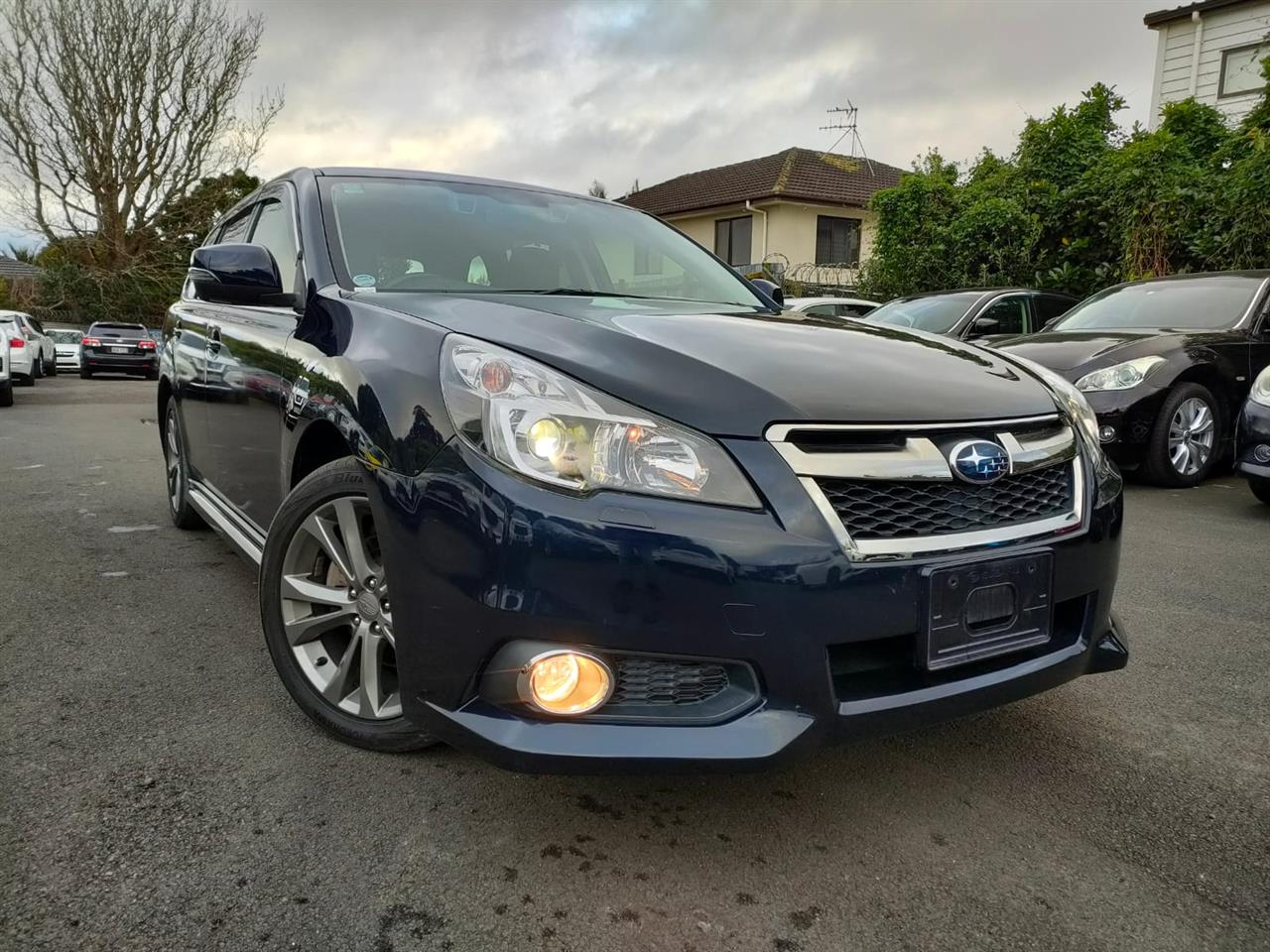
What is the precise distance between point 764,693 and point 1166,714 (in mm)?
1535

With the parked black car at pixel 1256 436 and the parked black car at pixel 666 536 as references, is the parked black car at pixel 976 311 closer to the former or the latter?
the parked black car at pixel 1256 436

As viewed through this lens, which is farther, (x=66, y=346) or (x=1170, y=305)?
(x=66, y=346)

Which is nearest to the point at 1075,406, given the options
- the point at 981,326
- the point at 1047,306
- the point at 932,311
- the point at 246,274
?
the point at 246,274

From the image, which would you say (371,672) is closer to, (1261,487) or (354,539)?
(354,539)

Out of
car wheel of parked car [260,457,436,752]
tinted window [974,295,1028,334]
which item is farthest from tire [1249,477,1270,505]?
car wheel of parked car [260,457,436,752]

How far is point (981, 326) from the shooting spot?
781cm

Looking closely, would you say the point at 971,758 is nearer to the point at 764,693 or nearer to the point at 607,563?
the point at 764,693

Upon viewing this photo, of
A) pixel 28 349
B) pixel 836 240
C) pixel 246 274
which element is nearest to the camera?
pixel 246 274

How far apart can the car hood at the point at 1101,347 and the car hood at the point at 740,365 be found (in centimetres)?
377

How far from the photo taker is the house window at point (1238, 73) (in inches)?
663

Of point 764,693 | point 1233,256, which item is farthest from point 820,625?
point 1233,256

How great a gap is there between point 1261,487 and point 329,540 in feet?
16.7

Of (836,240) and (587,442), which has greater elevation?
(836,240)

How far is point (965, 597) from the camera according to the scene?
1799 mm
